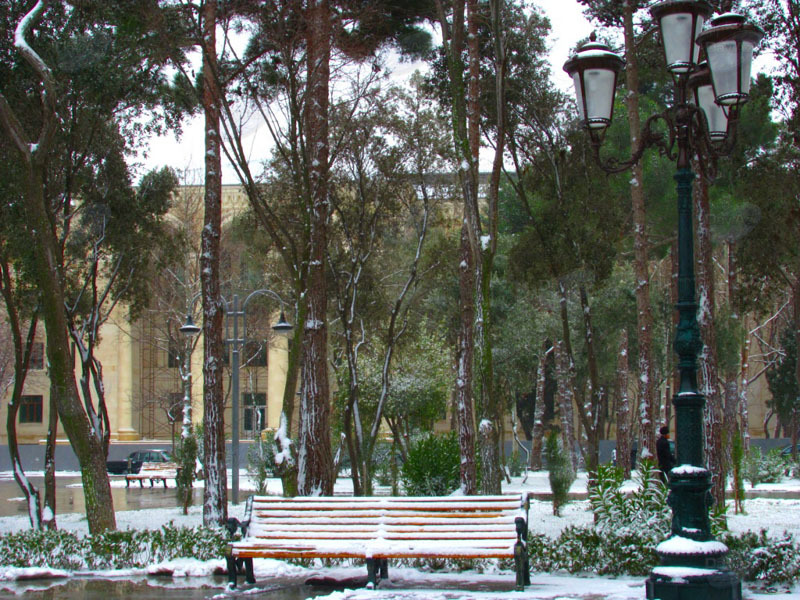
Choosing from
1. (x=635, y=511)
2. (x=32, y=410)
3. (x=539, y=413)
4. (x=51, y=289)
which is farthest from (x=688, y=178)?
(x=32, y=410)

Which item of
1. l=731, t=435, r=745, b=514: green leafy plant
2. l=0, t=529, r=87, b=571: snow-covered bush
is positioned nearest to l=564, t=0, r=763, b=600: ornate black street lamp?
l=0, t=529, r=87, b=571: snow-covered bush

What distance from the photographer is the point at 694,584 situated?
5.93 metres

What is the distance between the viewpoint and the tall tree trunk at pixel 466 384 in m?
14.2

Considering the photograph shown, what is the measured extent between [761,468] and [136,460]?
977 inches

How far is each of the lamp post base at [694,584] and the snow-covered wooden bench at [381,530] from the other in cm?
142

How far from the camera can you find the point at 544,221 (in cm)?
2161

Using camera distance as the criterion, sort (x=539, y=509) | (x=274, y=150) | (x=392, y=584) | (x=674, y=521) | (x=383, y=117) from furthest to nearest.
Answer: (x=274, y=150) → (x=383, y=117) → (x=539, y=509) → (x=392, y=584) → (x=674, y=521)

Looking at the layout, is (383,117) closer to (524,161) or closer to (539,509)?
(524,161)

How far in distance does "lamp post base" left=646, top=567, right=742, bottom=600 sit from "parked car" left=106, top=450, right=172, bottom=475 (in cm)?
3187

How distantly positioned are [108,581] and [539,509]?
1117 cm

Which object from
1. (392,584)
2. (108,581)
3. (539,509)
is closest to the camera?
(392,584)

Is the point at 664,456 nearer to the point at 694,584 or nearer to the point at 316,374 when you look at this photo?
the point at 316,374

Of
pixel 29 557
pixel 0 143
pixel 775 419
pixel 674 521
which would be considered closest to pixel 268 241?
pixel 0 143

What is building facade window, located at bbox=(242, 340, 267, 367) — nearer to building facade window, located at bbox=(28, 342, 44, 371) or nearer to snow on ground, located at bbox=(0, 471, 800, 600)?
building facade window, located at bbox=(28, 342, 44, 371)
